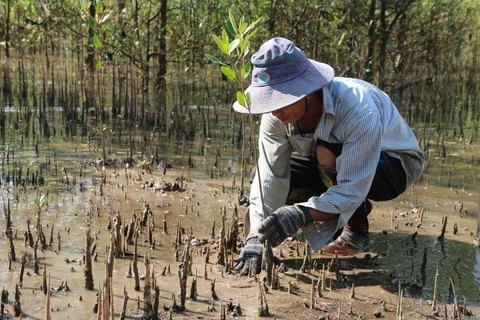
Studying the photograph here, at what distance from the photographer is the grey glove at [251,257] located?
360 centimetres

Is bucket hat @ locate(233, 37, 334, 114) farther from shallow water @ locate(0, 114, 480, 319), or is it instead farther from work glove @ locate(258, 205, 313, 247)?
shallow water @ locate(0, 114, 480, 319)

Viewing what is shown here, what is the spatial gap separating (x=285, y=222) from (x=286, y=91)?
1.98 feet

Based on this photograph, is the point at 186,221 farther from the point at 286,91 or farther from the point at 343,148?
the point at 286,91

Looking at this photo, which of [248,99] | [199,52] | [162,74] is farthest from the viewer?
[199,52]

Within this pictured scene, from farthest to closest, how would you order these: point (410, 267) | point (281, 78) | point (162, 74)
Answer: point (162, 74), point (410, 267), point (281, 78)

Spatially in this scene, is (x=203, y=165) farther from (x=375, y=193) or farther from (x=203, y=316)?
(x=203, y=316)

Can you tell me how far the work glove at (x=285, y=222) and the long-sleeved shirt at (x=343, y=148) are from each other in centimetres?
6

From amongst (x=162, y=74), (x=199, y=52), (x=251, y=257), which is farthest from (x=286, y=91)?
(x=199, y=52)

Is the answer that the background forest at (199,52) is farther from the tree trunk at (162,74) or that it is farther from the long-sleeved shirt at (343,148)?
the long-sleeved shirt at (343,148)

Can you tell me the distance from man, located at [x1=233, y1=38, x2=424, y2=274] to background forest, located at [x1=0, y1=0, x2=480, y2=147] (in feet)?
8.99

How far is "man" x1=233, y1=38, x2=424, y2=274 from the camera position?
3334 mm

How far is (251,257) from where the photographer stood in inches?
142

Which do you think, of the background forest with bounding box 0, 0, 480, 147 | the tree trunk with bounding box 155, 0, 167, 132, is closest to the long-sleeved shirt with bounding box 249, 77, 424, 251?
the background forest with bounding box 0, 0, 480, 147

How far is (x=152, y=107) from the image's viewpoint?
8.13 meters
